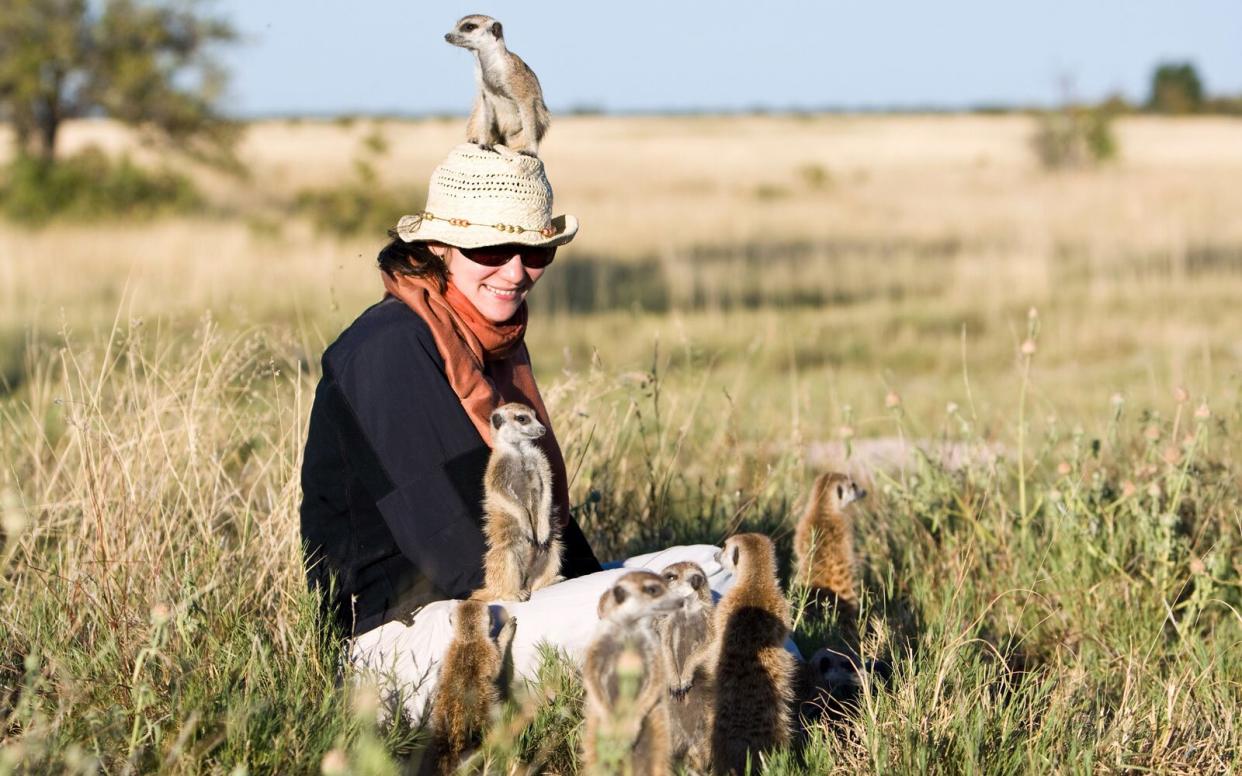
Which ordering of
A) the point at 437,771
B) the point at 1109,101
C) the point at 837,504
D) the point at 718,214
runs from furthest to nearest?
the point at 1109,101, the point at 718,214, the point at 837,504, the point at 437,771

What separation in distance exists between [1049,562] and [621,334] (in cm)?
947

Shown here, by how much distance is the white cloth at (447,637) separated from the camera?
12.6ft

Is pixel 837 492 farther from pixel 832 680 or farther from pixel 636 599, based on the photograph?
pixel 636 599

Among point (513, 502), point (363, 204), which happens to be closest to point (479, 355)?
point (513, 502)

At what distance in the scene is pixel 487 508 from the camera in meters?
3.94

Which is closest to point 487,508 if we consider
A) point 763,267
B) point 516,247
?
point 516,247

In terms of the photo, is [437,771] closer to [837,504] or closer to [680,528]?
[837,504]

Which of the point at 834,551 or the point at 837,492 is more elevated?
the point at 837,492

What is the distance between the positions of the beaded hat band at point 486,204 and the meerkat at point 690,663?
1.20 metres

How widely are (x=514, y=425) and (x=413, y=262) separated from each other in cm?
70

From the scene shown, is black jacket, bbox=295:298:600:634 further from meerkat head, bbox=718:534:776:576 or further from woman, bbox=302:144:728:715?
meerkat head, bbox=718:534:776:576

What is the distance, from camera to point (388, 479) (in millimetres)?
3869

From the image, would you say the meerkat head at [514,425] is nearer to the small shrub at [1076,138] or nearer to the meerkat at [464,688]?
the meerkat at [464,688]

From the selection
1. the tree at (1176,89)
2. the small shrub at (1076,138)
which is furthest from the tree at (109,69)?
the tree at (1176,89)
